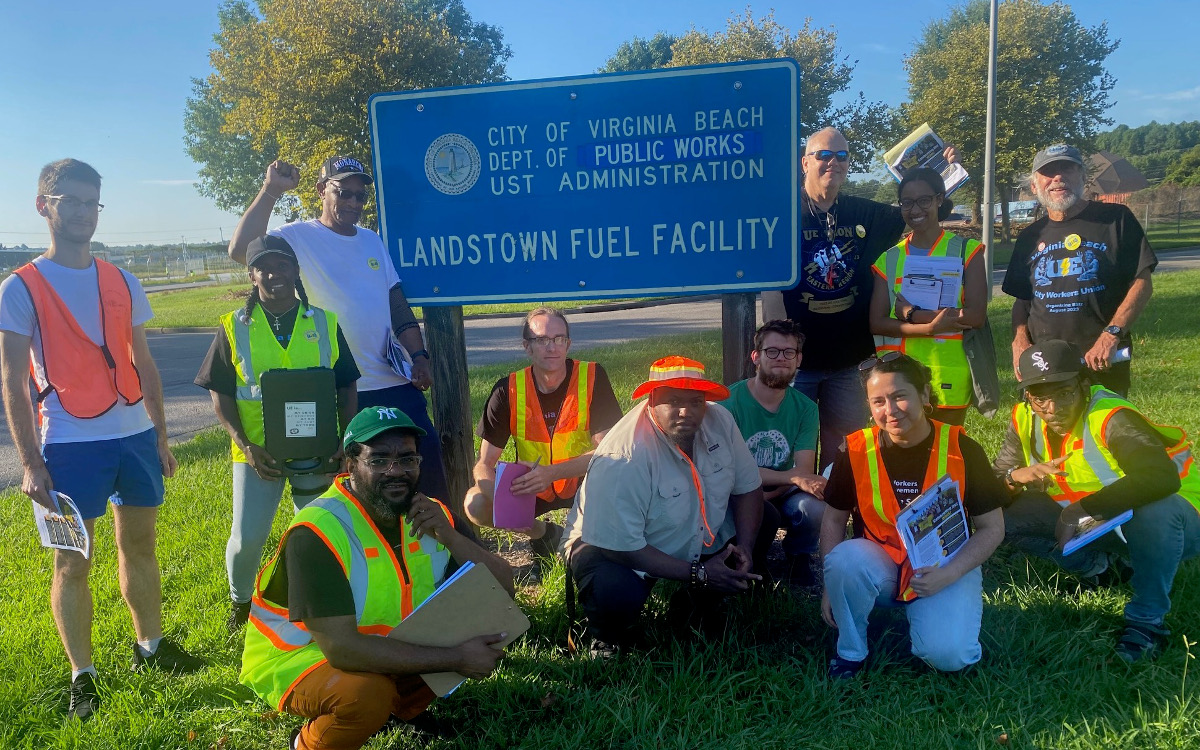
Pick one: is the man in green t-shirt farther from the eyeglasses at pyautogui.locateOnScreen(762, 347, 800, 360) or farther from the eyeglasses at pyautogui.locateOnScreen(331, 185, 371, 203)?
the eyeglasses at pyautogui.locateOnScreen(331, 185, 371, 203)

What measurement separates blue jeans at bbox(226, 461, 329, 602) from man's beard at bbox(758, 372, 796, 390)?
7.06 feet

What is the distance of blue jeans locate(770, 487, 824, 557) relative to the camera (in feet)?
12.3

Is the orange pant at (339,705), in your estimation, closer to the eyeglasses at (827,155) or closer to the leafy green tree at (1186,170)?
the eyeglasses at (827,155)

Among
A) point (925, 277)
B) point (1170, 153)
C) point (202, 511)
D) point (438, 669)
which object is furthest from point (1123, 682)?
point (1170, 153)

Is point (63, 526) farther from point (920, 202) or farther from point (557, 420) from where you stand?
point (920, 202)

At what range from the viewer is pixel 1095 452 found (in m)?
3.33

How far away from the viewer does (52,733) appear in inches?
117

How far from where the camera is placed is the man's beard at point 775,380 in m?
3.83

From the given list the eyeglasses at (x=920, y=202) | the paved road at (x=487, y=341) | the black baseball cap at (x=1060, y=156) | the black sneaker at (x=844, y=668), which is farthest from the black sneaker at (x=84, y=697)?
the black baseball cap at (x=1060, y=156)

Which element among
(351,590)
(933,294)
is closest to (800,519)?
(933,294)

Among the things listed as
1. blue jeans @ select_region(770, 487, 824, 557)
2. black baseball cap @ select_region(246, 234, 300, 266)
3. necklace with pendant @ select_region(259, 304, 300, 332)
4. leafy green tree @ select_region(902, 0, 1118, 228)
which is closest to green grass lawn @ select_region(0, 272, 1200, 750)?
blue jeans @ select_region(770, 487, 824, 557)

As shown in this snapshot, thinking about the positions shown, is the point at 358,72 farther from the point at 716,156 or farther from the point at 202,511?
the point at 716,156

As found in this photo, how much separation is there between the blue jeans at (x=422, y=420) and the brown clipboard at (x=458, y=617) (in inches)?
49.9

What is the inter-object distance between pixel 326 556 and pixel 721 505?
1.71 m
